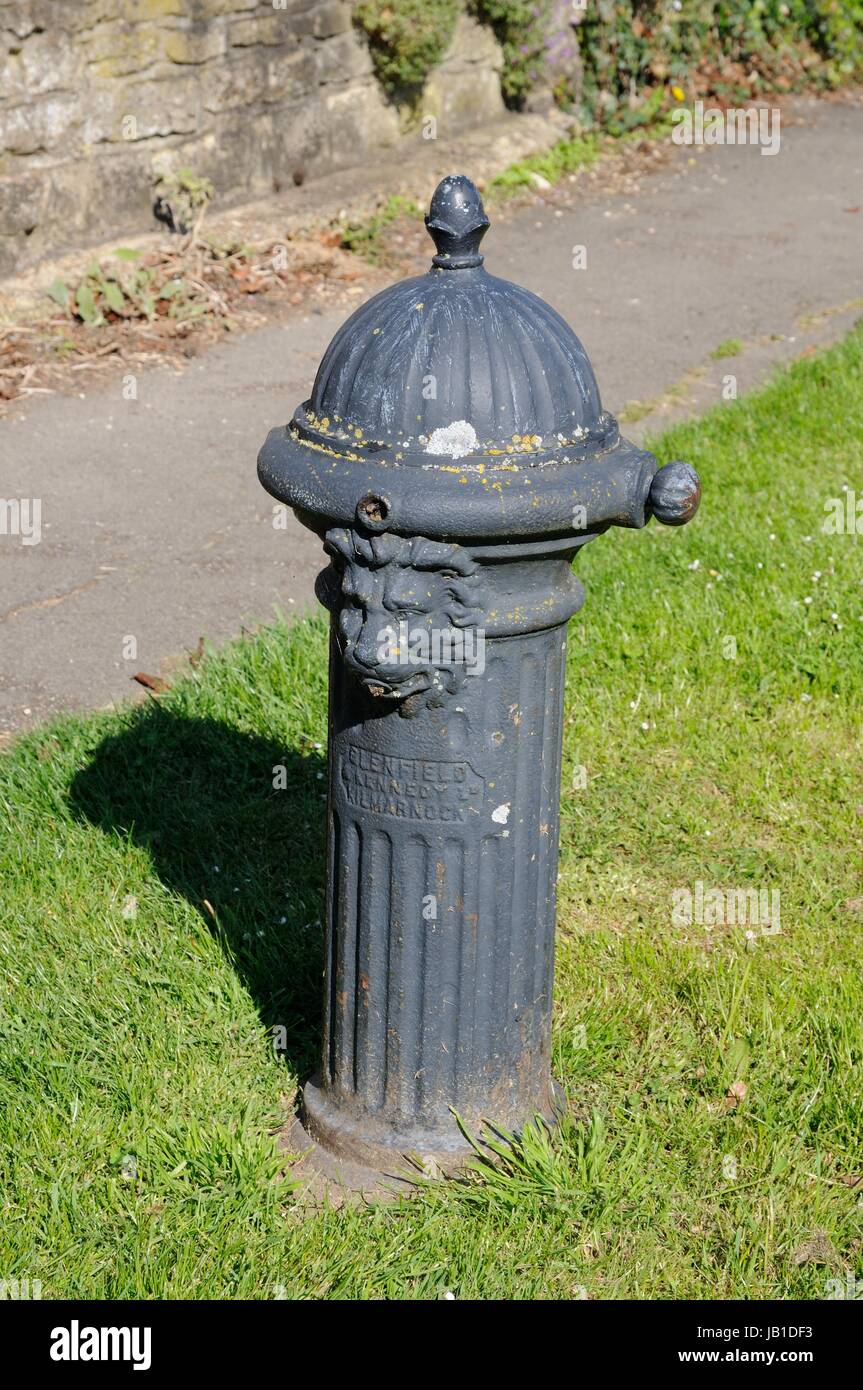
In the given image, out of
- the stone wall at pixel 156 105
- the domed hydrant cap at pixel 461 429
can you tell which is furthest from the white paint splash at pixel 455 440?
the stone wall at pixel 156 105

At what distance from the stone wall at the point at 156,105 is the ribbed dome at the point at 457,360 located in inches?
211

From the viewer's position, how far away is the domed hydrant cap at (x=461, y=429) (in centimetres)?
262

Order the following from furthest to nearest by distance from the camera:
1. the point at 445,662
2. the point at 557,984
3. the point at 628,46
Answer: the point at 628,46 < the point at 557,984 < the point at 445,662

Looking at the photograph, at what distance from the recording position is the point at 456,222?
2.78m

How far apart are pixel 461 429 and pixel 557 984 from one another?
5.14ft

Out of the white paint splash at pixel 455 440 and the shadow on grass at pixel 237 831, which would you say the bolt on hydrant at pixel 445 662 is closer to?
the white paint splash at pixel 455 440

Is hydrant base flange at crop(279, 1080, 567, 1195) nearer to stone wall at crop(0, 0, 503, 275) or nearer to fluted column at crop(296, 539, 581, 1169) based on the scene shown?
fluted column at crop(296, 539, 581, 1169)

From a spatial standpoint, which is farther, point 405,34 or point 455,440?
point 405,34

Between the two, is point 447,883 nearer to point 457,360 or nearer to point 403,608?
point 403,608

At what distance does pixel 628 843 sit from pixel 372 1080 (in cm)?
139

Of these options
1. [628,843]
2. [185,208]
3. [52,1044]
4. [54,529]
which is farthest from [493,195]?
[52,1044]

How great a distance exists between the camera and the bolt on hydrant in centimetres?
266

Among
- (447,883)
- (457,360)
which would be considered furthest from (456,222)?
(447,883)

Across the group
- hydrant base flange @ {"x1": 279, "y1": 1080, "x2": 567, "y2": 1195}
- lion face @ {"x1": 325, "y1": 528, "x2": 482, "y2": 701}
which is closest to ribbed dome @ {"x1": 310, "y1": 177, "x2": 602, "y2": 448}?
lion face @ {"x1": 325, "y1": 528, "x2": 482, "y2": 701}
